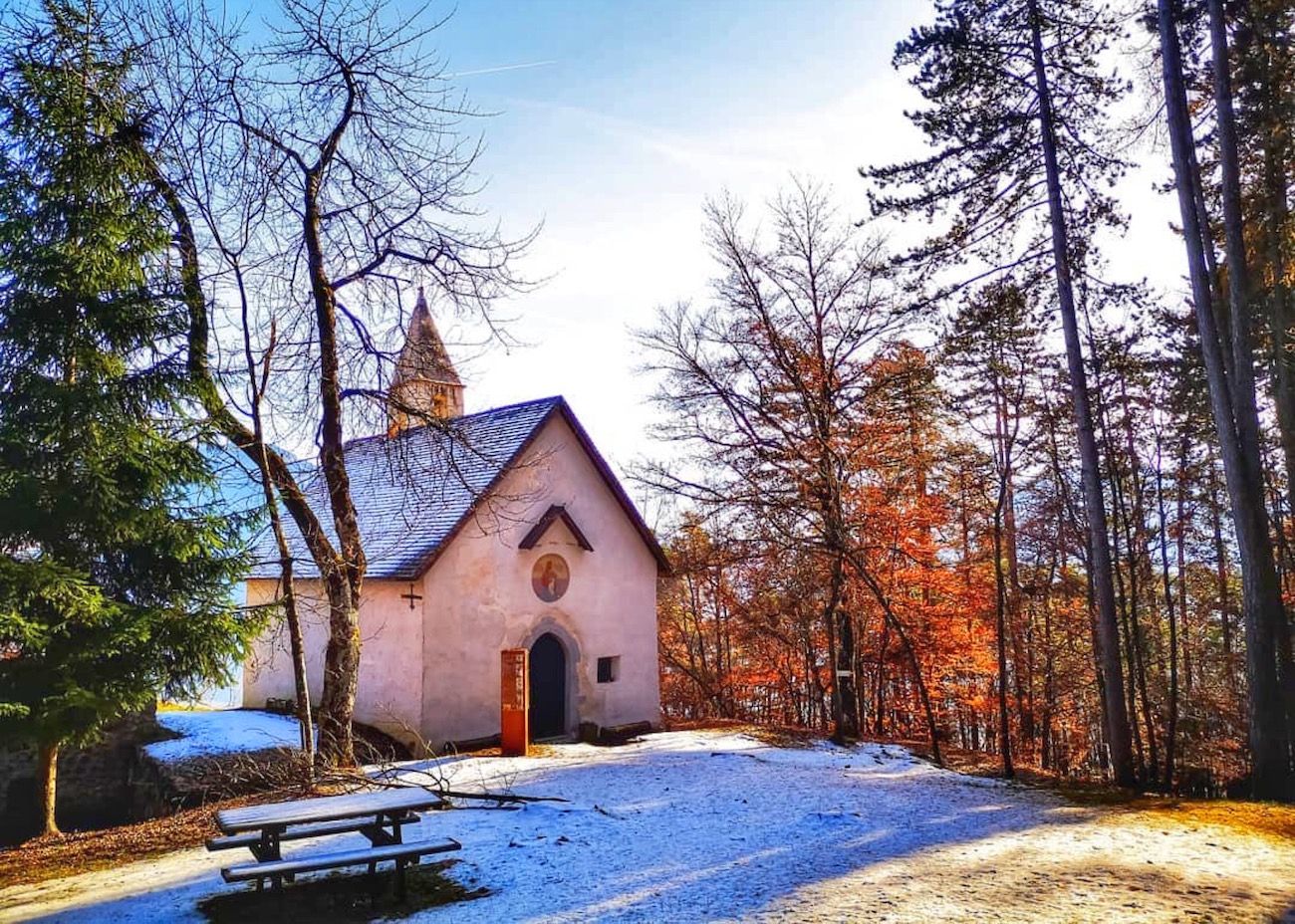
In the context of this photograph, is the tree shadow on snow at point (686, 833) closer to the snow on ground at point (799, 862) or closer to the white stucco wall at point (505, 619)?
the snow on ground at point (799, 862)

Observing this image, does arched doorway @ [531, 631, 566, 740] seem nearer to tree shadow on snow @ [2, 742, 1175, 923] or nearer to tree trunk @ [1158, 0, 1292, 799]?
tree shadow on snow @ [2, 742, 1175, 923]

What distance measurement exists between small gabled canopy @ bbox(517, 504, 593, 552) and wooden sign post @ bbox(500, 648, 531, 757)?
332 centimetres

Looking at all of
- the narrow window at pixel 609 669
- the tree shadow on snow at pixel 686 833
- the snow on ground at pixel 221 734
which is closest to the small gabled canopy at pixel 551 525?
the narrow window at pixel 609 669

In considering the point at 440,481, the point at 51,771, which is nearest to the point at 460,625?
the point at 440,481

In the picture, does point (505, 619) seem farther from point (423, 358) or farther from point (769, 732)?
point (423, 358)

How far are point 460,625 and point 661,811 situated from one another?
696cm

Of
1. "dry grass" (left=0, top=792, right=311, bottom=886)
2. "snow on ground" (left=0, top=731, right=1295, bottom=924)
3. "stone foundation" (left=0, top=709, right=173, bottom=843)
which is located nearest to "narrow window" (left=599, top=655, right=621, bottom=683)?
"snow on ground" (left=0, top=731, right=1295, bottom=924)

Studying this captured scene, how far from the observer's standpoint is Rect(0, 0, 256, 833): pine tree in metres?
7.93

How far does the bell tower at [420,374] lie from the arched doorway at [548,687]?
6291mm

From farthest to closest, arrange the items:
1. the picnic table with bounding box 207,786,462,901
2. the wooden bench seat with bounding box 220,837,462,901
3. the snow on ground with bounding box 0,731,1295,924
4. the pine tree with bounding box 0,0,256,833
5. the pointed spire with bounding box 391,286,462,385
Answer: the pointed spire with bounding box 391,286,462,385, the pine tree with bounding box 0,0,256,833, the snow on ground with bounding box 0,731,1295,924, the picnic table with bounding box 207,786,462,901, the wooden bench seat with bounding box 220,837,462,901

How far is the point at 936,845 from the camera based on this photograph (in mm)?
7371

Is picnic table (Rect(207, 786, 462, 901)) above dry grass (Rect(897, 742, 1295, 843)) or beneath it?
above

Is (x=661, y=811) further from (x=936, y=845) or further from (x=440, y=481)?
(x=440, y=481)

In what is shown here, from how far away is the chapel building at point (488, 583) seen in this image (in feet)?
47.1
